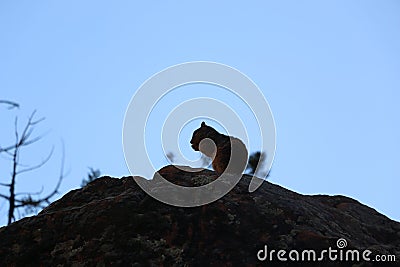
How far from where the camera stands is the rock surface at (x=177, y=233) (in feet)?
14.8

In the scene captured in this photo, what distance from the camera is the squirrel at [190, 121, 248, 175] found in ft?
24.7

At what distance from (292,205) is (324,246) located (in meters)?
0.86

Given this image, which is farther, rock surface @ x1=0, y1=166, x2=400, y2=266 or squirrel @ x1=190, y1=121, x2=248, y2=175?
squirrel @ x1=190, y1=121, x2=248, y2=175

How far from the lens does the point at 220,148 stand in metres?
7.94
